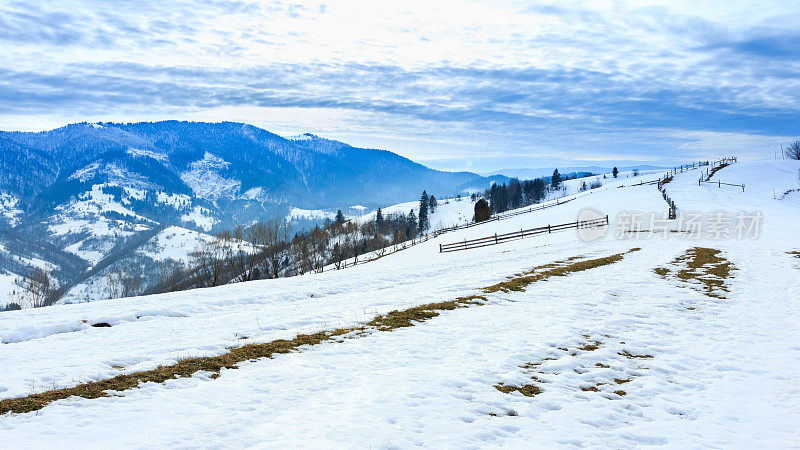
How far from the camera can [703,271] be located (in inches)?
857

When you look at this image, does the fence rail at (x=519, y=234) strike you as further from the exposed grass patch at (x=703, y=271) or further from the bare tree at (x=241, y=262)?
the bare tree at (x=241, y=262)

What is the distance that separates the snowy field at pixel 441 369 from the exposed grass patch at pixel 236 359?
302 millimetres

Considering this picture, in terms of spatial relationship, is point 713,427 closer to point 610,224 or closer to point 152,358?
point 152,358

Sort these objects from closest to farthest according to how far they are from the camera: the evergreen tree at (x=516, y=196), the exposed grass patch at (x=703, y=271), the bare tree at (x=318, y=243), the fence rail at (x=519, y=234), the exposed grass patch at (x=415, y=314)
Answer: the exposed grass patch at (x=415, y=314) → the exposed grass patch at (x=703, y=271) → the fence rail at (x=519, y=234) → the bare tree at (x=318, y=243) → the evergreen tree at (x=516, y=196)

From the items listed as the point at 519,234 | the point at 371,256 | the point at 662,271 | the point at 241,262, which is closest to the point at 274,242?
the point at 241,262

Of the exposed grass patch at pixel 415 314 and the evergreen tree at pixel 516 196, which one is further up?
the evergreen tree at pixel 516 196

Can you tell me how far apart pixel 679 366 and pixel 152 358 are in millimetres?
13435

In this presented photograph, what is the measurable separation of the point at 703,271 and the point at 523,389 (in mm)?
19947

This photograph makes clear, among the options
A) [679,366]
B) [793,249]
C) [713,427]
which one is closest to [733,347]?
[679,366]

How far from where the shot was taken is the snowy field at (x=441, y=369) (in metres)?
6.35

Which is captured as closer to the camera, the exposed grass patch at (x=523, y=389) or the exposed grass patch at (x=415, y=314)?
the exposed grass patch at (x=523, y=389)

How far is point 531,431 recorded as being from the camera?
648cm

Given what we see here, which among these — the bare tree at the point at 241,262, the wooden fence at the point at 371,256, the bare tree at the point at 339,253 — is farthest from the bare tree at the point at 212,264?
the wooden fence at the point at 371,256

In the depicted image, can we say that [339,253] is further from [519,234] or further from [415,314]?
[415,314]
